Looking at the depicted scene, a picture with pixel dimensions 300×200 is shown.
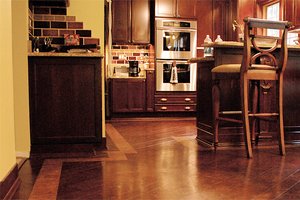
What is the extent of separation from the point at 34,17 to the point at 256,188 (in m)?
2.60

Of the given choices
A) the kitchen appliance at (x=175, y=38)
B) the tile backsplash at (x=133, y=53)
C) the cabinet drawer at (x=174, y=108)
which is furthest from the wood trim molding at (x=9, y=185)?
the tile backsplash at (x=133, y=53)

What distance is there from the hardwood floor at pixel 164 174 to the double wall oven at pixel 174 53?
290 centimetres

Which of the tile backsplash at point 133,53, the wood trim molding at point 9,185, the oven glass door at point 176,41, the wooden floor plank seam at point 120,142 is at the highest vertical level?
the oven glass door at point 176,41

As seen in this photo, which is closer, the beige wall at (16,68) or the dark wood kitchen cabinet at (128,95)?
the beige wall at (16,68)

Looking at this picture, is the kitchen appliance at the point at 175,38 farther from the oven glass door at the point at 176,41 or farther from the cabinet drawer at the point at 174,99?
the cabinet drawer at the point at 174,99

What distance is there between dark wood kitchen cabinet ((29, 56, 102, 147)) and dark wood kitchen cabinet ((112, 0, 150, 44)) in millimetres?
3437

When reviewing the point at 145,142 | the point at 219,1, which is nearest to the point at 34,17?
the point at 145,142

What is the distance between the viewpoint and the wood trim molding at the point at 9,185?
183 centimetres

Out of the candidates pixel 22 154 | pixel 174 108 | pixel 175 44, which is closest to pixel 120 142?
pixel 22 154

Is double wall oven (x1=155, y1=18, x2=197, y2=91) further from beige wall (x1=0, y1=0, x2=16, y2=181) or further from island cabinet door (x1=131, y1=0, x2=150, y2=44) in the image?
beige wall (x1=0, y1=0, x2=16, y2=181)

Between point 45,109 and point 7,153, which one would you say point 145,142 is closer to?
point 45,109

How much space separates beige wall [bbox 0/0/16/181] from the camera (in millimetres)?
1844

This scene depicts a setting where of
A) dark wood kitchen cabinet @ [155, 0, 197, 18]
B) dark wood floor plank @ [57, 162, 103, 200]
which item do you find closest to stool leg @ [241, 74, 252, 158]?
dark wood floor plank @ [57, 162, 103, 200]

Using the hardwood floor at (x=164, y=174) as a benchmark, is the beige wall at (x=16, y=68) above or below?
above
